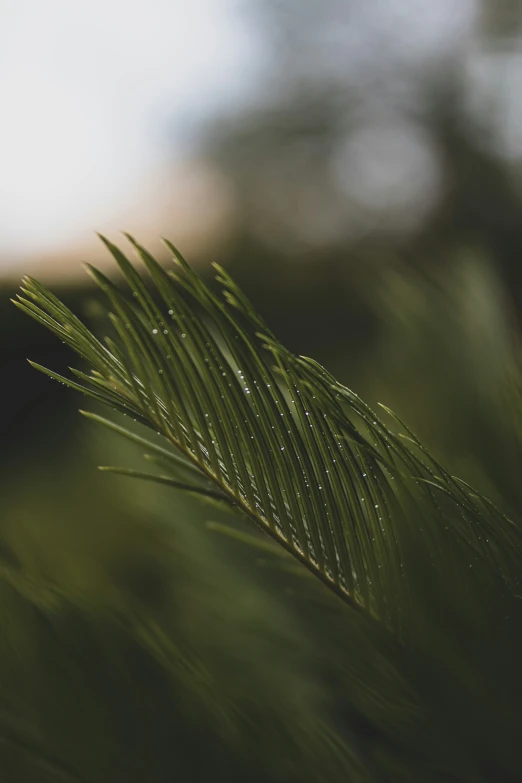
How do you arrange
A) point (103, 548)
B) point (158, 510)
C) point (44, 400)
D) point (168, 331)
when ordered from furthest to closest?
point (44, 400) → point (103, 548) → point (158, 510) → point (168, 331)

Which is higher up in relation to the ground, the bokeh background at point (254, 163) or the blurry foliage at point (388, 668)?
the bokeh background at point (254, 163)

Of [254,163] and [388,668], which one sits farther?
[254,163]

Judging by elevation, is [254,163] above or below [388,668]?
above

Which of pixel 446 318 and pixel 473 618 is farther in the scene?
pixel 446 318

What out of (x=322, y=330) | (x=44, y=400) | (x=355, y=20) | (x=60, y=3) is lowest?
(x=322, y=330)

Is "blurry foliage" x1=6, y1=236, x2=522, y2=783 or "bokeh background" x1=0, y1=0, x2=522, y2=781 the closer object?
"blurry foliage" x1=6, y1=236, x2=522, y2=783

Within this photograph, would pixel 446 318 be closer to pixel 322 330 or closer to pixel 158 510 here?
pixel 158 510

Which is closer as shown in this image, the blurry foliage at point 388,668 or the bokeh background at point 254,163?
the blurry foliage at point 388,668

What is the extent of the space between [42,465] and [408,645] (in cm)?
67

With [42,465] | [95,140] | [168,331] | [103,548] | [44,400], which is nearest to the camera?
[168,331]

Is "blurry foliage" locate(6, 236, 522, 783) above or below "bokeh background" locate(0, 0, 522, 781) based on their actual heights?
below

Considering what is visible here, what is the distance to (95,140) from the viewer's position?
105 centimetres

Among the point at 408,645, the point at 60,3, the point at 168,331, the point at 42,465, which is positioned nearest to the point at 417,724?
the point at 408,645

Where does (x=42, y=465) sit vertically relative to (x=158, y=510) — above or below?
above
